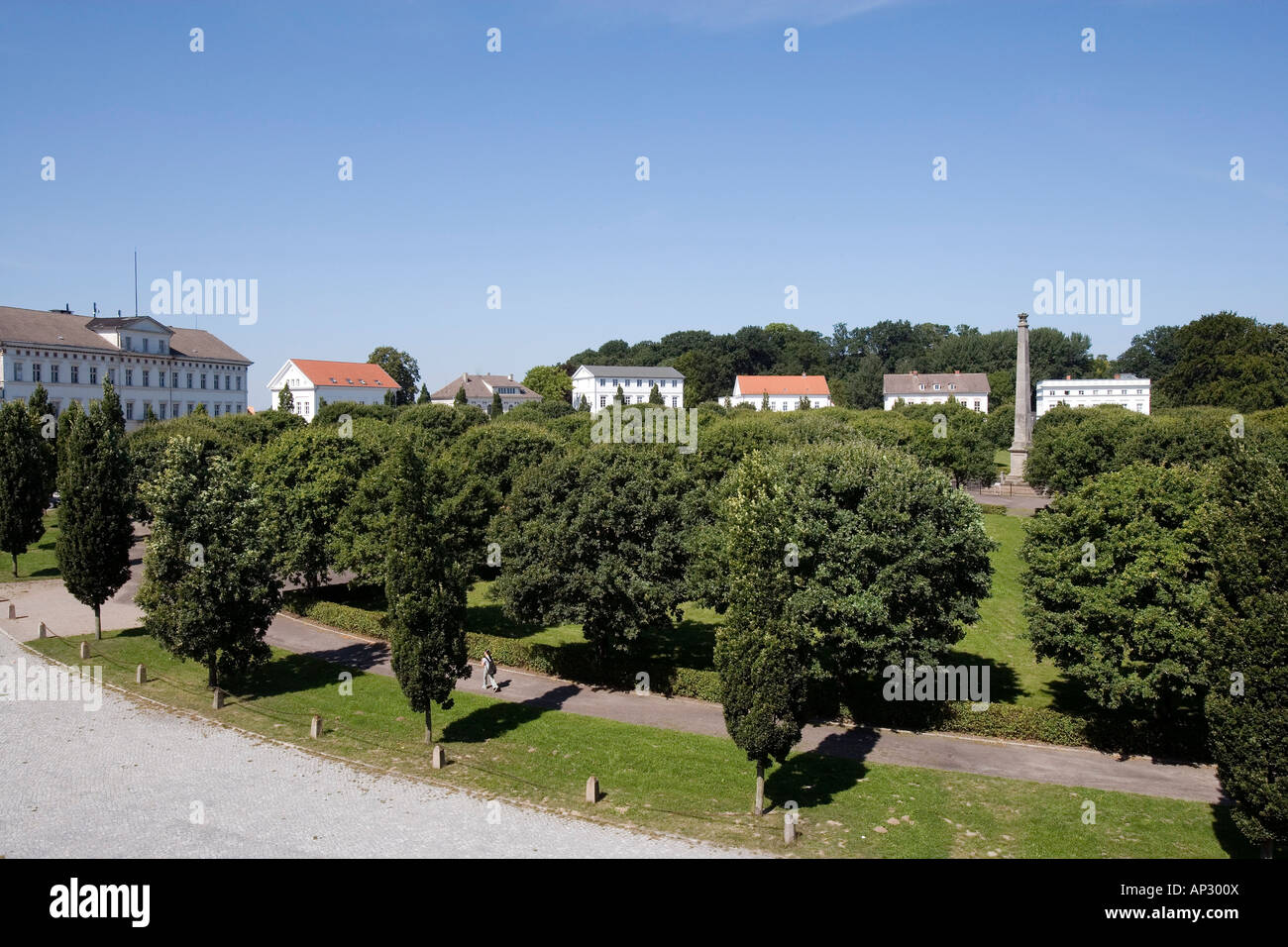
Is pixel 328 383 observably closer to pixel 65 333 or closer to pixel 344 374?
pixel 344 374

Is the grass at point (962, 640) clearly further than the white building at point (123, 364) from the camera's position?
No

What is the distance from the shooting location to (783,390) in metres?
166

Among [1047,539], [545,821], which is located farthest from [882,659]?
[545,821]

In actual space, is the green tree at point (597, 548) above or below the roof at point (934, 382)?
below

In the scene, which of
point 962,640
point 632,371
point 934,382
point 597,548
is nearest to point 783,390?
point 934,382

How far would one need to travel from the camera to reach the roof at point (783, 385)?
544ft

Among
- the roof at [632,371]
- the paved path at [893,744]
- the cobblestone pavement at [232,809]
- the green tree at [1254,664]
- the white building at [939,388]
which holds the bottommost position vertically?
the paved path at [893,744]

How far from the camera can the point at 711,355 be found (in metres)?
185

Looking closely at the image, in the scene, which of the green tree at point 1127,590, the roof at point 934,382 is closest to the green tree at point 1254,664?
the green tree at point 1127,590

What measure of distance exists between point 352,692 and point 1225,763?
26.3 metres

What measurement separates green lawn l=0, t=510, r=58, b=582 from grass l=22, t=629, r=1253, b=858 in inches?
970

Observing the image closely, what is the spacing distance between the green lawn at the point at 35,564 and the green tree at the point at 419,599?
32222mm

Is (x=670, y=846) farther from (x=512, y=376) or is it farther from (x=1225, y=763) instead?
(x=512, y=376)

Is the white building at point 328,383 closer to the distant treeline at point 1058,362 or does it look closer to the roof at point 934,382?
the distant treeline at point 1058,362
